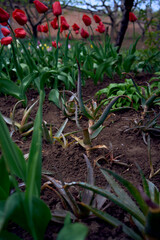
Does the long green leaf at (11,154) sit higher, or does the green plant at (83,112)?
the long green leaf at (11,154)

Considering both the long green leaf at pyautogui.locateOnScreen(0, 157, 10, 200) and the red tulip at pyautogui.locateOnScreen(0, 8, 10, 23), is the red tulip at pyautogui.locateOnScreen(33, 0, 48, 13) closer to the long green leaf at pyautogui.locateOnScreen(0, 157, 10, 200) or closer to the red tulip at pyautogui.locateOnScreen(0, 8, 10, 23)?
the red tulip at pyautogui.locateOnScreen(0, 8, 10, 23)

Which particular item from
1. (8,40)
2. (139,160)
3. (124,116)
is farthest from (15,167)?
(8,40)

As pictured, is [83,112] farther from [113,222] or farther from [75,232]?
[75,232]

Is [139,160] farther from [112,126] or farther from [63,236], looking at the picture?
[63,236]

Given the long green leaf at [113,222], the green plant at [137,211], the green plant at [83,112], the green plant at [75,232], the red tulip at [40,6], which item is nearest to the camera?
the green plant at [75,232]

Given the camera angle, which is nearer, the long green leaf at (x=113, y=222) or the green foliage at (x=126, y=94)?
the long green leaf at (x=113, y=222)

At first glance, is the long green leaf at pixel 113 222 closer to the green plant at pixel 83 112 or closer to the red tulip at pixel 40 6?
the green plant at pixel 83 112

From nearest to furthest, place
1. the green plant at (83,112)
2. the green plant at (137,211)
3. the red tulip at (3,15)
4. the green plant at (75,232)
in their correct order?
the green plant at (75,232), the green plant at (137,211), the green plant at (83,112), the red tulip at (3,15)

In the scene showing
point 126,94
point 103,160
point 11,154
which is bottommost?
point 103,160

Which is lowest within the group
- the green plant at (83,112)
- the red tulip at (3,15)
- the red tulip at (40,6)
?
the green plant at (83,112)

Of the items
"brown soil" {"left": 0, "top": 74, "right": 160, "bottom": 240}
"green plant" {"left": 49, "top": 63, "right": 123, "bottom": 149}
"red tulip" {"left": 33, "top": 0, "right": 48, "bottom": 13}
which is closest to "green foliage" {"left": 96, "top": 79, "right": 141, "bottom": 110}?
"brown soil" {"left": 0, "top": 74, "right": 160, "bottom": 240}

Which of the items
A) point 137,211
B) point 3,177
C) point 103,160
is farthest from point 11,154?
point 103,160

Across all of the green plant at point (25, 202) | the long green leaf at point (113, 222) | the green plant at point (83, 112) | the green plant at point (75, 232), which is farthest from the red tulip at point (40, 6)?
the green plant at point (75, 232)

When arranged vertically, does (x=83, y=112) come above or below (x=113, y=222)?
above
